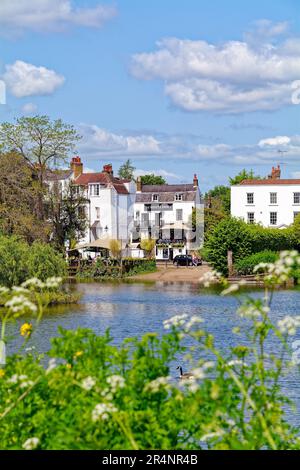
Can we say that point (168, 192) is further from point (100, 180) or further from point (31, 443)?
point (31, 443)

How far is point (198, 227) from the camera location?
85.9 meters

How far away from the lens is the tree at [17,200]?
59.2 metres

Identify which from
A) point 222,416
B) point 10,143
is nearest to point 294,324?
point 222,416

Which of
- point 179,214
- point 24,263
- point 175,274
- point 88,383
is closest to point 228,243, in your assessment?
point 175,274

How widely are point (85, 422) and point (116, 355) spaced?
0.87 metres

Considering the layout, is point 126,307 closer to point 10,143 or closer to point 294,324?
point 10,143

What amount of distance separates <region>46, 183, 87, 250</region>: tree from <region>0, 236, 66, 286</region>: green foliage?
90.0 feet

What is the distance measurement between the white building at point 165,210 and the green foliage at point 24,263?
143 ft

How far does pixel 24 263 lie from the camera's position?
135 ft

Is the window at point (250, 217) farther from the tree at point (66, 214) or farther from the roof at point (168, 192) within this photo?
the tree at point (66, 214)

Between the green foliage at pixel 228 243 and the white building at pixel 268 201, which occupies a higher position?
the white building at pixel 268 201

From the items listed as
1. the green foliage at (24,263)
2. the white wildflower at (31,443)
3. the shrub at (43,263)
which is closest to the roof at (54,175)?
the shrub at (43,263)

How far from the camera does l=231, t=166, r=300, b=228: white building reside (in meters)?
79.9
